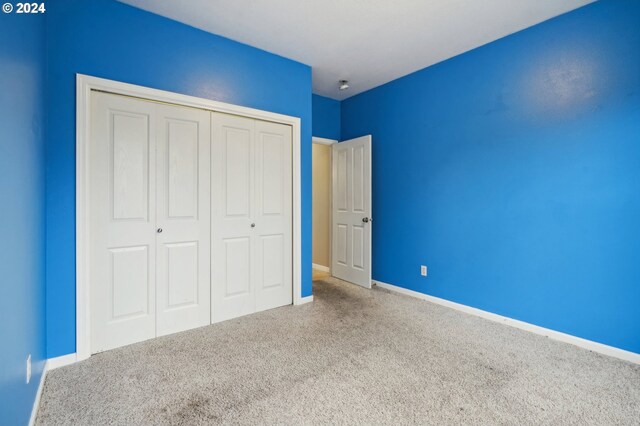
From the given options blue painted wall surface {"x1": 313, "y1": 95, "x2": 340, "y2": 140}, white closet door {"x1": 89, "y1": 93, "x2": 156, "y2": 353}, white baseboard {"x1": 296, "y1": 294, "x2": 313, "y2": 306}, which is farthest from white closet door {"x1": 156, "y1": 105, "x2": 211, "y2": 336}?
blue painted wall surface {"x1": 313, "y1": 95, "x2": 340, "y2": 140}

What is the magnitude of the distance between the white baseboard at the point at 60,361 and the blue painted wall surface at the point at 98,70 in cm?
4

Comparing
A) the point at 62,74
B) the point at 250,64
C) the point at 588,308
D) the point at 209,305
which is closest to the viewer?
the point at 62,74

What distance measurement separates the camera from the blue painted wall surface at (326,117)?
15.1 ft

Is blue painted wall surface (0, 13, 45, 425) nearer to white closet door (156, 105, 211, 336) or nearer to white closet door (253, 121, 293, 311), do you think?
white closet door (156, 105, 211, 336)

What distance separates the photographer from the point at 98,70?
2354mm

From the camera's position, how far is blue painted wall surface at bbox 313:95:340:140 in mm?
4590

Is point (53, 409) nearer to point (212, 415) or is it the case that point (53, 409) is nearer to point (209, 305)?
point (212, 415)

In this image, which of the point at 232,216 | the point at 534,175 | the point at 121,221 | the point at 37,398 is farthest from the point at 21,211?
the point at 534,175

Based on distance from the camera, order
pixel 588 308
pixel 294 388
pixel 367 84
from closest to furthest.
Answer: pixel 294 388, pixel 588 308, pixel 367 84

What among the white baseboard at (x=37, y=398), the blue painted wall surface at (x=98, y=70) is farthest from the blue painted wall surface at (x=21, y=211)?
the blue painted wall surface at (x=98, y=70)

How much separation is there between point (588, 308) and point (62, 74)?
14.5 ft

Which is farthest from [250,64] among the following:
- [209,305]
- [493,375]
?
[493,375]

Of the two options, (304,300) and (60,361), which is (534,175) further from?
(60,361)

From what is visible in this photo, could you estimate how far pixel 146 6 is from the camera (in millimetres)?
2498
